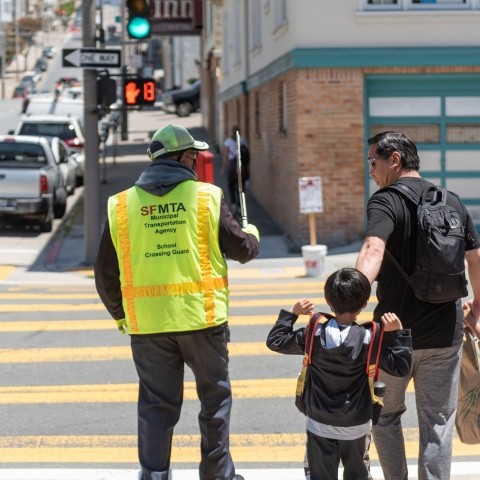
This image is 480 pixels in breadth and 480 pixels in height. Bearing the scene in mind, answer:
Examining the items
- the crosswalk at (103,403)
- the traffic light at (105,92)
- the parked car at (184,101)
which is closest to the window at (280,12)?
the traffic light at (105,92)

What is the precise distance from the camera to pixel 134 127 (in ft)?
174

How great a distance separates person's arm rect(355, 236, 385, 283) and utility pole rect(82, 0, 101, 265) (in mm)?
12169

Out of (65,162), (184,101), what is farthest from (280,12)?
(184,101)

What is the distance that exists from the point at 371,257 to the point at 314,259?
1039cm

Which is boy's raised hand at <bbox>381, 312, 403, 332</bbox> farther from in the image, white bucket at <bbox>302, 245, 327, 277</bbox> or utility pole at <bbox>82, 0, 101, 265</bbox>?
utility pole at <bbox>82, 0, 101, 265</bbox>

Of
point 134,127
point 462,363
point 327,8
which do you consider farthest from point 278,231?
point 134,127

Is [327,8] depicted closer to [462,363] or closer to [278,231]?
[278,231]

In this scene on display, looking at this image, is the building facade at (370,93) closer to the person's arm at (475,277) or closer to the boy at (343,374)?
the person's arm at (475,277)

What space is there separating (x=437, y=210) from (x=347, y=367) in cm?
84

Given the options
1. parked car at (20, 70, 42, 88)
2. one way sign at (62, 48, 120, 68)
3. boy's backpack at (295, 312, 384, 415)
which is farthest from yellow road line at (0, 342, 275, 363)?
parked car at (20, 70, 42, 88)

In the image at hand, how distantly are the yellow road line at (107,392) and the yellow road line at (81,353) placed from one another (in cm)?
97

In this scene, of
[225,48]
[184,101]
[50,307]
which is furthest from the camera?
[184,101]

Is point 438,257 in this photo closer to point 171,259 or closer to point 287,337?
point 287,337

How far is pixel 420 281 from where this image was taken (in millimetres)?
4918
